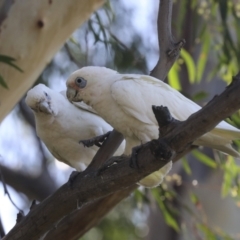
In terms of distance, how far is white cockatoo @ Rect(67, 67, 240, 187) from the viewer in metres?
1.04

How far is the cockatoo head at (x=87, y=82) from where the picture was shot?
112cm

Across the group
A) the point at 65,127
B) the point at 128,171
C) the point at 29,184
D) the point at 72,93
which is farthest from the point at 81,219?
the point at 29,184

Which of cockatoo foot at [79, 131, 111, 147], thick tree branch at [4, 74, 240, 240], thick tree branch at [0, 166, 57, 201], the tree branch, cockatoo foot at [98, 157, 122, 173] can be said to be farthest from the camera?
thick tree branch at [0, 166, 57, 201]

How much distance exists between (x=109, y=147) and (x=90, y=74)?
0.51 ft

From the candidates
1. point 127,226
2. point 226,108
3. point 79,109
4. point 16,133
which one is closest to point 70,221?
point 79,109

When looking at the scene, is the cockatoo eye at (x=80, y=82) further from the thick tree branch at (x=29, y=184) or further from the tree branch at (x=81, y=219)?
the thick tree branch at (x=29, y=184)

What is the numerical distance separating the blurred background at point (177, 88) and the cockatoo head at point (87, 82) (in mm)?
465

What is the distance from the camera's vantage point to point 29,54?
1588 millimetres

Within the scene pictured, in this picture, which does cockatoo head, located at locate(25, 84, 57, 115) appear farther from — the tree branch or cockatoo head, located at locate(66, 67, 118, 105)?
the tree branch

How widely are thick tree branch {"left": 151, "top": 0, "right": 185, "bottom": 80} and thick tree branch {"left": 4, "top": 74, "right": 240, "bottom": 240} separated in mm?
267

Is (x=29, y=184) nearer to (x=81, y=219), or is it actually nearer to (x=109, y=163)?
(x=81, y=219)

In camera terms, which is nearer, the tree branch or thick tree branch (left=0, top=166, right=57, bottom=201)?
the tree branch

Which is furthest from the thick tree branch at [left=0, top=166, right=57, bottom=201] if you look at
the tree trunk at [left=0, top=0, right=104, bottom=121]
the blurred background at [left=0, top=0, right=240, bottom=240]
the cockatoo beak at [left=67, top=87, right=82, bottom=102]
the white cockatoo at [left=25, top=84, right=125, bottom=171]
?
the cockatoo beak at [left=67, top=87, right=82, bottom=102]

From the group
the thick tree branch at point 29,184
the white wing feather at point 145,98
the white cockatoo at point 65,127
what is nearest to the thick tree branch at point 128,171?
the white wing feather at point 145,98
